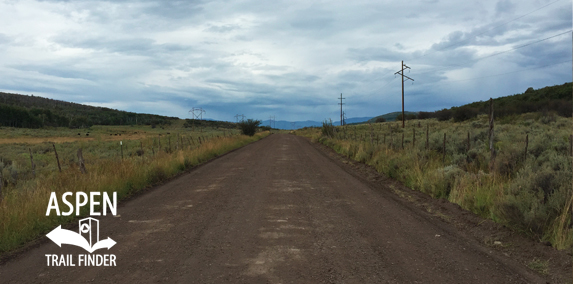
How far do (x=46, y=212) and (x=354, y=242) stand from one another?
6391 mm

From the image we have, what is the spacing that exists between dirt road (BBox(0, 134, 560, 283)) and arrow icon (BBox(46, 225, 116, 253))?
16 centimetres

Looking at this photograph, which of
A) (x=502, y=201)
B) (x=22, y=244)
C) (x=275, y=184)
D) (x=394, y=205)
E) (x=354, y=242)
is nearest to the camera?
(x=354, y=242)

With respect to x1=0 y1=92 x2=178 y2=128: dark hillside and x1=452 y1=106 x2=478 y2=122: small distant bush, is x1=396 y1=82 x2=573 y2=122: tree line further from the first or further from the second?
x1=0 y1=92 x2=178 y2=128: dark hillside

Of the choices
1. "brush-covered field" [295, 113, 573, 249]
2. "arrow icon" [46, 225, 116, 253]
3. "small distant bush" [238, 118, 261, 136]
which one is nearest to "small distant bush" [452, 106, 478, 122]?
"small distant bush" [238, 118, 261, 136]

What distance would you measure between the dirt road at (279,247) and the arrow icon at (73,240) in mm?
163

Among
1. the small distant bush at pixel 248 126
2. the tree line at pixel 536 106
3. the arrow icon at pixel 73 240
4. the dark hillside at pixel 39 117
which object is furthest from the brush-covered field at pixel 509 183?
the dark hillside at pixel 39 117

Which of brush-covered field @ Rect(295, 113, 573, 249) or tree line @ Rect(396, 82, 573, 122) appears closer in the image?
brush-covered field @ Rect(295, 113, 573, 249)

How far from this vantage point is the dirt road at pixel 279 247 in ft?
14.5

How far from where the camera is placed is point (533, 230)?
598cm

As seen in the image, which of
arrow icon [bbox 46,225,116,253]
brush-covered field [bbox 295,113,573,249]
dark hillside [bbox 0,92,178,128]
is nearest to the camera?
arrow icon [bbox 46,225,116,253]

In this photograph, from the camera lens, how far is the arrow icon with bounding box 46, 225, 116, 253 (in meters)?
5.74

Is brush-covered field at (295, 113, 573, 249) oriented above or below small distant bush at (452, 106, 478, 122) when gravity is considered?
below

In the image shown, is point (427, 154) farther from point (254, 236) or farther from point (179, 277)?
point (179, 277)

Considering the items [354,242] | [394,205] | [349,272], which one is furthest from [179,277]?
[394,205]
